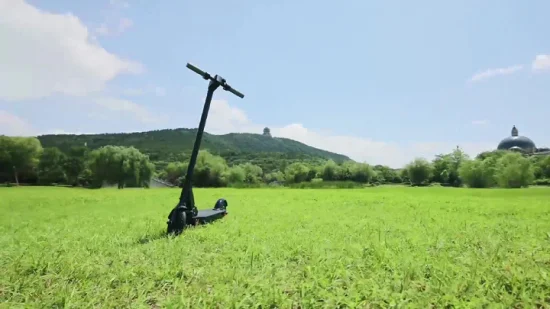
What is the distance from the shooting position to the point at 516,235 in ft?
25.9

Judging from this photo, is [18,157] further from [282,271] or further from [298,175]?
[282,271]

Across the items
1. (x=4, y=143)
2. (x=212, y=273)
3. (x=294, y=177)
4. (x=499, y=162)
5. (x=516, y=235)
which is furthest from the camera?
(x=294, y=177)

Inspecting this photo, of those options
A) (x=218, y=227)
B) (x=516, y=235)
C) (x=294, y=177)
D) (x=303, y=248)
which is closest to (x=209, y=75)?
(x=218, y=227)

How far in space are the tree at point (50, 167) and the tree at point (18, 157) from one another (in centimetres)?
113

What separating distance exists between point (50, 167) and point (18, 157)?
225 inches

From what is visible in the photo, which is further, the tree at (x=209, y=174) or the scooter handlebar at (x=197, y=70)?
the tree at (x=209, y=174)

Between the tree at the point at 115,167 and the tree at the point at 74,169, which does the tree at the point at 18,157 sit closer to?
the tree at the point at 74,169

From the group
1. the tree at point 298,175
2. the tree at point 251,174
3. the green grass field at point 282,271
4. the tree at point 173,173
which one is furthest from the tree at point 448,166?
the green grass field at point 282,271

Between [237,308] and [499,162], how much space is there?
8453cm

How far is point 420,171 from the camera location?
94875 mm

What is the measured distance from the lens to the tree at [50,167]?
7269 centimetres

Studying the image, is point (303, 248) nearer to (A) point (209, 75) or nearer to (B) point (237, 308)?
(B) point (237, 308)

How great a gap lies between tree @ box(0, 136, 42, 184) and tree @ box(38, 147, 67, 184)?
1.13 meters

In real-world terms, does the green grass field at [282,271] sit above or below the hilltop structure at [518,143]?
below
